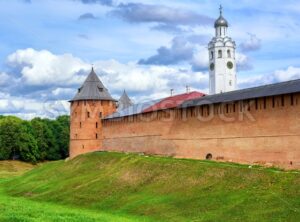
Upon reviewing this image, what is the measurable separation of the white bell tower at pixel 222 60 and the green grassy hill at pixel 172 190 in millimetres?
34989

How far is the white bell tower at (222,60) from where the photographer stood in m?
67.4

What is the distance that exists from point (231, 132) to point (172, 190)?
5074 millimetres

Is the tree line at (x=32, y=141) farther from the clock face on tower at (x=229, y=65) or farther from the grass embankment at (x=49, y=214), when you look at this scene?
the grass embankment at (x=49, y=214)

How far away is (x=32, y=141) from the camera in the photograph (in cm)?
6203

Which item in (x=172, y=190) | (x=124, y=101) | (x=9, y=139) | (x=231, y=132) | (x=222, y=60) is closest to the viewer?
(x=172, y=190)

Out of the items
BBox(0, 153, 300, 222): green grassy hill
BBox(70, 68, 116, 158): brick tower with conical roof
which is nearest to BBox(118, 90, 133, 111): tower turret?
BBox(70, 68, 116, 158): brick tower with conical roof

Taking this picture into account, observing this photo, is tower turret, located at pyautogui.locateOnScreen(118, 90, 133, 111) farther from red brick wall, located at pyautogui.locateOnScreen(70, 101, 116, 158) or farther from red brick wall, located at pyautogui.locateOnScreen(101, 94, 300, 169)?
red brick wall, located at pyautogui.locateOnScreen(101, 94, 300, 169)

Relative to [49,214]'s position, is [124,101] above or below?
above

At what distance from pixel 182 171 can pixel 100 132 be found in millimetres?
19438

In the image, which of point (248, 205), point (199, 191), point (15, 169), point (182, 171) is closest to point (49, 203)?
point (182, 171)

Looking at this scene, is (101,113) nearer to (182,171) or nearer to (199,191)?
(182,171)

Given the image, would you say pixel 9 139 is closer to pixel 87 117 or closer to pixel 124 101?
pixel 124 101

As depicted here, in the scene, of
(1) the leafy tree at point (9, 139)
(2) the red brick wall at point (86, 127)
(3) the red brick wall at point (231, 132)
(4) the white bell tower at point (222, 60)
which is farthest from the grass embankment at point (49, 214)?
(4) the white bell tower at point (222, 60)

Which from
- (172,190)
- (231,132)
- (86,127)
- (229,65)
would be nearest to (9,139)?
(86,127)
